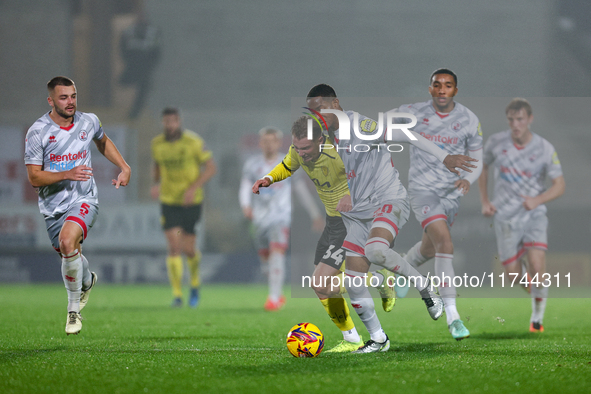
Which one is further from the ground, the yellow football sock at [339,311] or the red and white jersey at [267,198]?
the red and white jersey at [267,198]

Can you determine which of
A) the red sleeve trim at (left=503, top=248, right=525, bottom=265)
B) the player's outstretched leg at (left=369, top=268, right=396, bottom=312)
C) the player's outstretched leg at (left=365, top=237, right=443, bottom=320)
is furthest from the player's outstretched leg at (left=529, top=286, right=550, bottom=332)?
the player's outstretched leg at (left=369, top=268, right=396, bottom=312)

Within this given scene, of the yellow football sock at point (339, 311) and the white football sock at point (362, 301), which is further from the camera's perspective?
the yellow football sock at point (339, 311)

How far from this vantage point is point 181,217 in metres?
10.2

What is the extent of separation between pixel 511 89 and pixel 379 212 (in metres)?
19.2

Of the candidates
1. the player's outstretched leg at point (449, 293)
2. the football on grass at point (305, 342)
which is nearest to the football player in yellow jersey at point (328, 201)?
the football on grass at point (305, 342)

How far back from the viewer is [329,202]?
18.4ft

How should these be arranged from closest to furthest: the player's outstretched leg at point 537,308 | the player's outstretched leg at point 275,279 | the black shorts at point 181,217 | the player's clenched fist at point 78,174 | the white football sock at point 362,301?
the white football sock at point 362,301
the player's clenched fist at point 78,174
the player's outstretched leg at point 537,308
the player's outstretched leg at point 275,279
the black shorts at point 181,217

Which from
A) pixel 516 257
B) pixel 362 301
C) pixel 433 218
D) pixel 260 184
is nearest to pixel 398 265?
pixel 362 301

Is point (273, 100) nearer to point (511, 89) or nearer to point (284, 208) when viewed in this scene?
point (511, 89)

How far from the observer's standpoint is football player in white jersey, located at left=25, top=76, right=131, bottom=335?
18.9 feet

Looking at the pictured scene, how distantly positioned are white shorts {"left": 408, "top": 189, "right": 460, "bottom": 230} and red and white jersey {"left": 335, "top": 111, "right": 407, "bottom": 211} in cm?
81

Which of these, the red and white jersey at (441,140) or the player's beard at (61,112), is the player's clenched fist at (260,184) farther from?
the player's beard at (61,112)

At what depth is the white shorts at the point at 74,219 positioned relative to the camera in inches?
231

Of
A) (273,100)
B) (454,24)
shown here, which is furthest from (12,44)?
(454,24)
